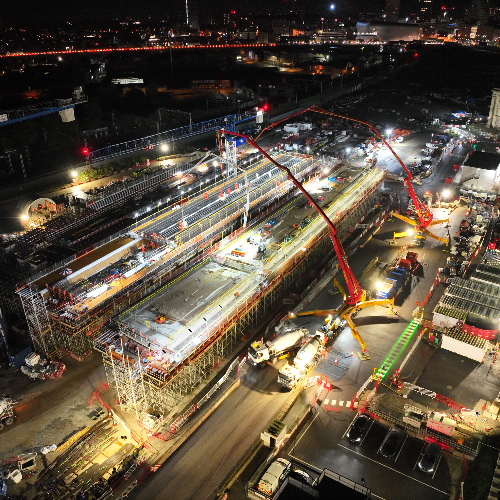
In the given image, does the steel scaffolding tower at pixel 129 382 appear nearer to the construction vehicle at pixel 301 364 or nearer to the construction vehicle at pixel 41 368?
the construction vehicle at pixel 41 368

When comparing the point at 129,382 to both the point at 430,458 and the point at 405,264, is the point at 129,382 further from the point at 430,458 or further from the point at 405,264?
the point at 405,264

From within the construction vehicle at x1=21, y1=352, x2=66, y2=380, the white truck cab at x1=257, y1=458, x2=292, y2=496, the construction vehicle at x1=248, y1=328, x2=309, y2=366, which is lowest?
the construction vehicle at x1=21, y1=352, x2=66, y2=380

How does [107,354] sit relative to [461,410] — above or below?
above

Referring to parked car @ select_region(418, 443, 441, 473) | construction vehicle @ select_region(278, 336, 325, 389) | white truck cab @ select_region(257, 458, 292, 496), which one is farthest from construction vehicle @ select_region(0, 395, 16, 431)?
parked car @ select_region(418, 443, 441, 473)

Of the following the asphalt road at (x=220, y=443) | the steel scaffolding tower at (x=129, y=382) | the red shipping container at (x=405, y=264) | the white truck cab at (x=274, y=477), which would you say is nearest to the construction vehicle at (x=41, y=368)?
the steel scaffolding tower at (x=129, y=382)

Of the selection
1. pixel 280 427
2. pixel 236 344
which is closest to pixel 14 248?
pixel 236 344

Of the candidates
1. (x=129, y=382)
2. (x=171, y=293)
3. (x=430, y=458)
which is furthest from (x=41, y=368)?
(x=430, y=458)

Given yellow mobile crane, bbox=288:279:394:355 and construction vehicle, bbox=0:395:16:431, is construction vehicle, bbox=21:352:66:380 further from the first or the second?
yellow mobile crane, bbox=288:279:394:355

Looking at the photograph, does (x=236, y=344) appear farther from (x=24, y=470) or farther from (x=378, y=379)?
(x=24, y=470)
